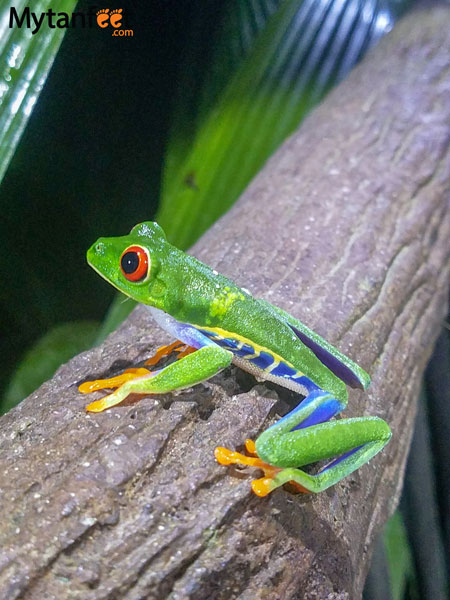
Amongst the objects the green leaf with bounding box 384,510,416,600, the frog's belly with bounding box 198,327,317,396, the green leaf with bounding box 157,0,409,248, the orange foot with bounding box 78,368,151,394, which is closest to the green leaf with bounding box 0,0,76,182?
the orange foot with bounding box 78,368,151,394

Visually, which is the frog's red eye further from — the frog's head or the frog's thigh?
the frog's thigh

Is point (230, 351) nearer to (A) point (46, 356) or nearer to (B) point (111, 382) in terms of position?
(B) point (111, 382)

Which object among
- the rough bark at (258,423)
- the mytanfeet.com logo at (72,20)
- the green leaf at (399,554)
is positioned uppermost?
the mytanfeet.com logo at (72,20)

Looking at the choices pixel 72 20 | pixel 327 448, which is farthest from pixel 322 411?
pixel 72 20

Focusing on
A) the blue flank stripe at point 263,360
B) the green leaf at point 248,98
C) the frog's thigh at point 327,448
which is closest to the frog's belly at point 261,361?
the blue flank stripe at point 263,360

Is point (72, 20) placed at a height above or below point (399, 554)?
above

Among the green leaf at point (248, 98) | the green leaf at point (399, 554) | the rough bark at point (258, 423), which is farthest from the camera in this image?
the green leaf at point (248, 98)

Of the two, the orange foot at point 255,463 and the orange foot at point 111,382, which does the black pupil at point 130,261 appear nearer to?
the orange foot at point 111,382
